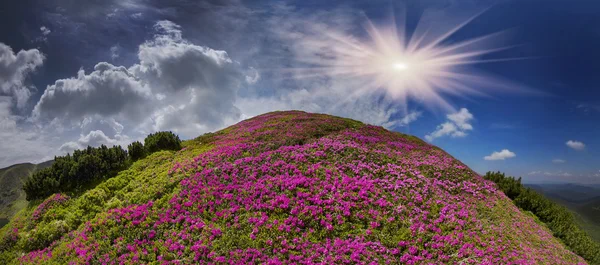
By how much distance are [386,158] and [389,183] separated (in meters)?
3.98

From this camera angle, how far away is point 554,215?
22734 millimetres

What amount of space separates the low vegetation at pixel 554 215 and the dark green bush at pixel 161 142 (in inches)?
1181

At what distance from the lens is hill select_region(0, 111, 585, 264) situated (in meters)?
12.9

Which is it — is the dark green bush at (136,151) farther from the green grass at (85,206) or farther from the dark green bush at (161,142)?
the green grass at (85,206)

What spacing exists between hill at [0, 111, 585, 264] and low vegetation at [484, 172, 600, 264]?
4.60 ft

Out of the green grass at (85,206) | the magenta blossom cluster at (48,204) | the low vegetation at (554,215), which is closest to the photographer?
the green grass at (85,206)

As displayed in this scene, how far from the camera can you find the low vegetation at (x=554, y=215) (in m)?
20.0

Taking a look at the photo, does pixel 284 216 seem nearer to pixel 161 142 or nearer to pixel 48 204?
pixel 48 204

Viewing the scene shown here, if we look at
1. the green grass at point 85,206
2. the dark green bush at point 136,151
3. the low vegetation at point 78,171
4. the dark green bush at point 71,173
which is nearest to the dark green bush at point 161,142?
the dark green bush at point 136,151

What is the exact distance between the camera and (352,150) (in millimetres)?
22172

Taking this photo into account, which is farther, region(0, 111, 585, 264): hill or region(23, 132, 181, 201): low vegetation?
region(23, 132, 181, 201): low vegetation

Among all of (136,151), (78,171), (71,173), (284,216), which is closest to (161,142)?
(136,151)

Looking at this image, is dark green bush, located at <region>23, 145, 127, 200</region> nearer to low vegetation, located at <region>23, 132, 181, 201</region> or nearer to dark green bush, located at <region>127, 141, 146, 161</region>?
low vegetation, located at <region>23, 132, 181, 201</region>

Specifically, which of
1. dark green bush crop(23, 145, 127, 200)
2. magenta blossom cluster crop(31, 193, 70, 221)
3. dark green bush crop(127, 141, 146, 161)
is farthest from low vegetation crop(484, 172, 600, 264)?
magenta blossom cluster crop(31, 193, 70, 221)
